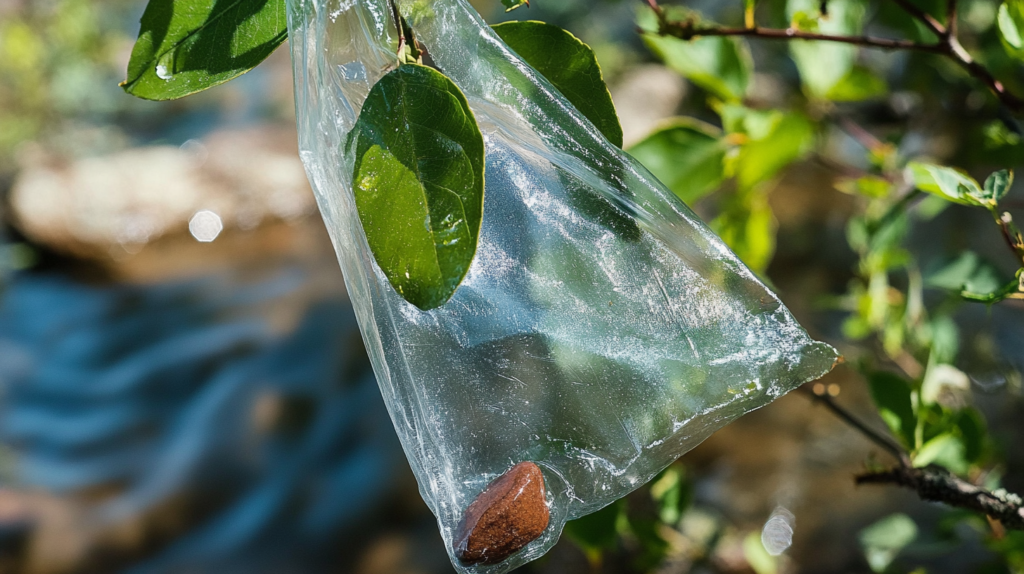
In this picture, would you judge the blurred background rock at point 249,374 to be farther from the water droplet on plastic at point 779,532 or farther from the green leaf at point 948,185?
the green leaf at point 948,185

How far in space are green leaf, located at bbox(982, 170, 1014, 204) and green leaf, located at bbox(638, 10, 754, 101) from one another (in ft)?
1.13

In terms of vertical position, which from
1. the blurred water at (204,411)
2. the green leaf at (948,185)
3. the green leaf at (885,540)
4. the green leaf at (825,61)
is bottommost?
the blurred water at (204,411)

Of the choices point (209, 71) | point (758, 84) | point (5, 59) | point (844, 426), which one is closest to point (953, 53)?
point (209, 71)

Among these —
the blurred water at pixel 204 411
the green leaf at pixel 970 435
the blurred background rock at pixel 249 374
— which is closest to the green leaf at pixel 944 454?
the green leaf at pixel 970 435

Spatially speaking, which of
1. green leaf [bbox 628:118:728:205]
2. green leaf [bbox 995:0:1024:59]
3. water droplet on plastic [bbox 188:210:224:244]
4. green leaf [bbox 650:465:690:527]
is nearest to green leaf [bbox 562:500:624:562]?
green leaf [bbox 650:465:690:527]

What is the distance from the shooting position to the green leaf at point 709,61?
32.6 inches

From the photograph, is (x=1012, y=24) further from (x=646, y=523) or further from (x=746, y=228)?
(x=646, y=523)

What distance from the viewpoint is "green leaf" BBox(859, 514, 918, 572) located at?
3.14ft

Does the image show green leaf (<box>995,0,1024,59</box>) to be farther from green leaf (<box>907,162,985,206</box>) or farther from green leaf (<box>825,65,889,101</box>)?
green leaf (<box>825,65,889,101</box>)

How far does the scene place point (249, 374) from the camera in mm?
3365

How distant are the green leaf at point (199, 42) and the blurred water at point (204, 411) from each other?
2422 mm

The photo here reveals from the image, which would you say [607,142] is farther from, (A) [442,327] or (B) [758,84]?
(B) [758,84]

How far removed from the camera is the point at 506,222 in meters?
0.51

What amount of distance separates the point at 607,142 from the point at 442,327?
180mm
